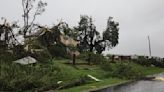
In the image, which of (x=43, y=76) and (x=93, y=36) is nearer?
(x=43, y=76)

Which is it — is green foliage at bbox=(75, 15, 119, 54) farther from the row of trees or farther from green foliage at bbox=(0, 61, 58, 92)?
green foliage at bbox=(0, 61, 58, 92)

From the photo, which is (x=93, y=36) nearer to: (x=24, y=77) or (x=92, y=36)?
(x=92, y=36)

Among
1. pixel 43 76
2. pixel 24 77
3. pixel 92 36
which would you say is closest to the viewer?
pixel 24 77

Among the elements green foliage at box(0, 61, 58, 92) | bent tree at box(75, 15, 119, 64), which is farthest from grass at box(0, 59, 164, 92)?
bent tree at box(75, 15, 119, 64)

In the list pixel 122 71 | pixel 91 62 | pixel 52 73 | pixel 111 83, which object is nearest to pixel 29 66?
pixel 52 73

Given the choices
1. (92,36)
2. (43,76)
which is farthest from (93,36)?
(43,76)

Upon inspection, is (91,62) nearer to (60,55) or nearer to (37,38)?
(60,55)

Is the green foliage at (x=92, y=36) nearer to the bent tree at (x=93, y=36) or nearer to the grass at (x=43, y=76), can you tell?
the bent tree at (x=93, y=36)

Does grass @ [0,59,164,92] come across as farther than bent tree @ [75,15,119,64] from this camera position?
No

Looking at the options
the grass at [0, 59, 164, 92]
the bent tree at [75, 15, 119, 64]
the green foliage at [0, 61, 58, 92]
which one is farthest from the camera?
the bent tree at [75, 15, 119, 64]

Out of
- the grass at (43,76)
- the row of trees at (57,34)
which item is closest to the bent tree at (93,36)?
the row of trees at (57,34)

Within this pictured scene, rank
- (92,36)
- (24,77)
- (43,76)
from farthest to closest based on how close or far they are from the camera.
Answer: (92,36) < (43,76) < (24,77)

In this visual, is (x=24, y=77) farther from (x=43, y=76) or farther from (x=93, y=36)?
(x=93, y=36)

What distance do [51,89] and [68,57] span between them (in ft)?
65.3
